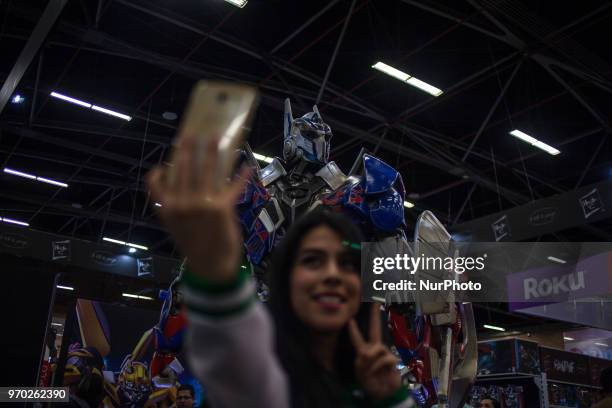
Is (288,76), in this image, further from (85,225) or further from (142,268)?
(85,225)

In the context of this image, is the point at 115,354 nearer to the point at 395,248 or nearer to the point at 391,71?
the point at 395,248

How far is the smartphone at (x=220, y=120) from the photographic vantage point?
670 millimetres

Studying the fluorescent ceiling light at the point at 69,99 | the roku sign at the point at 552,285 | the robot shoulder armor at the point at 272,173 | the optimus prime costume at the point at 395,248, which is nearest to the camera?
→ the optimus prime costume at the point at 395,248

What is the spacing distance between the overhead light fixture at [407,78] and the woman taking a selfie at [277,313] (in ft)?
26.8

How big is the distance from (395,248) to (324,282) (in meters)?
2.45

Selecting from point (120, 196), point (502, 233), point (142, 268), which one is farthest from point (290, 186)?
point (120, 196)

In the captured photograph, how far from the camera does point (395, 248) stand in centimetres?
335

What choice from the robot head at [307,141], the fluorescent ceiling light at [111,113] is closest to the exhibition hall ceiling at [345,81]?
the fluorescent ceiling light at [111,113]

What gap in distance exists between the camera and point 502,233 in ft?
30.2

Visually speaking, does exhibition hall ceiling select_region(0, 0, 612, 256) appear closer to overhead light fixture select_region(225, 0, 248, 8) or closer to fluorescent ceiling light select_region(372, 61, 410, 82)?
fluorescent ceiling light select_region(372, 61, 410, 82)

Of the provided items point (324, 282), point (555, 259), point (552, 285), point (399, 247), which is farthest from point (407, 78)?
point (324, 282)

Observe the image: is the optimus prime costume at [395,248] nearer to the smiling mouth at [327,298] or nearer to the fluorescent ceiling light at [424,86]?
the smiling mouth at [327,298]

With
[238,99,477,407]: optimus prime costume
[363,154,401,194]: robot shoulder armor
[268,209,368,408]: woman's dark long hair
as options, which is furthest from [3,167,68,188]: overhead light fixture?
[268,209,368,408]: woman's dark long hair

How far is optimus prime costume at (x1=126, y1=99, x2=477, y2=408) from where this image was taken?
323cm
